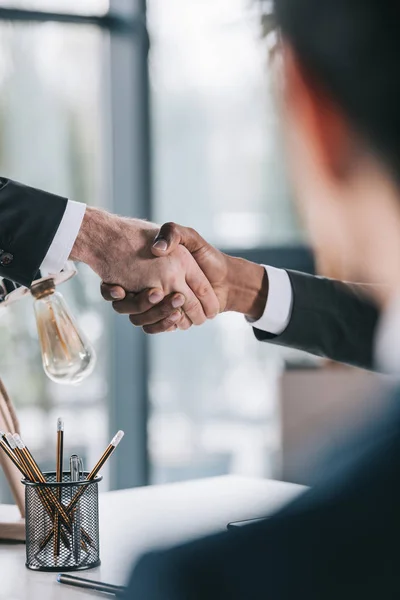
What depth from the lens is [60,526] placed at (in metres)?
1.21

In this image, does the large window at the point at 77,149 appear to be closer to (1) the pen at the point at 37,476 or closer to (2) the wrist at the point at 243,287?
(2) the wrist at the point at 243,287

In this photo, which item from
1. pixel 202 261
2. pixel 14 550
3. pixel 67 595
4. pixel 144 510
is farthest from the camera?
pixel 202 261

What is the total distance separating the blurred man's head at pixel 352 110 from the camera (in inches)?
22.5

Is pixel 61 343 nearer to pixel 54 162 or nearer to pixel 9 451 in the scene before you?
pixel 9 451

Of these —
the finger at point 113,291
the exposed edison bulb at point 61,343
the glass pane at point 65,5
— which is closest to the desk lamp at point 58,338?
the exposed edison bulb at point 61,343

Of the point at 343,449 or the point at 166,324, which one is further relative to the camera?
the point at 166,324

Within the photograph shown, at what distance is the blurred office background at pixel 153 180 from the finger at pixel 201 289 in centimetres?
184

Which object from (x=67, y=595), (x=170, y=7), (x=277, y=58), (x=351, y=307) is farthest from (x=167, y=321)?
(x=170, y=7)

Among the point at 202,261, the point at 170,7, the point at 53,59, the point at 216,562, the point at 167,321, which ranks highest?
the point at 170,7

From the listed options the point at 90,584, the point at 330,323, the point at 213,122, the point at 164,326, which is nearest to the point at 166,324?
the point at 164,326

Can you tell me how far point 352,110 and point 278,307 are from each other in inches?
51.9

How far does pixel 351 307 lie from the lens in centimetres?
193

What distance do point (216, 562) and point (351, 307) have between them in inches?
51.9

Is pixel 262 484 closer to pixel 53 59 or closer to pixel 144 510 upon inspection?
pixel 144 510
